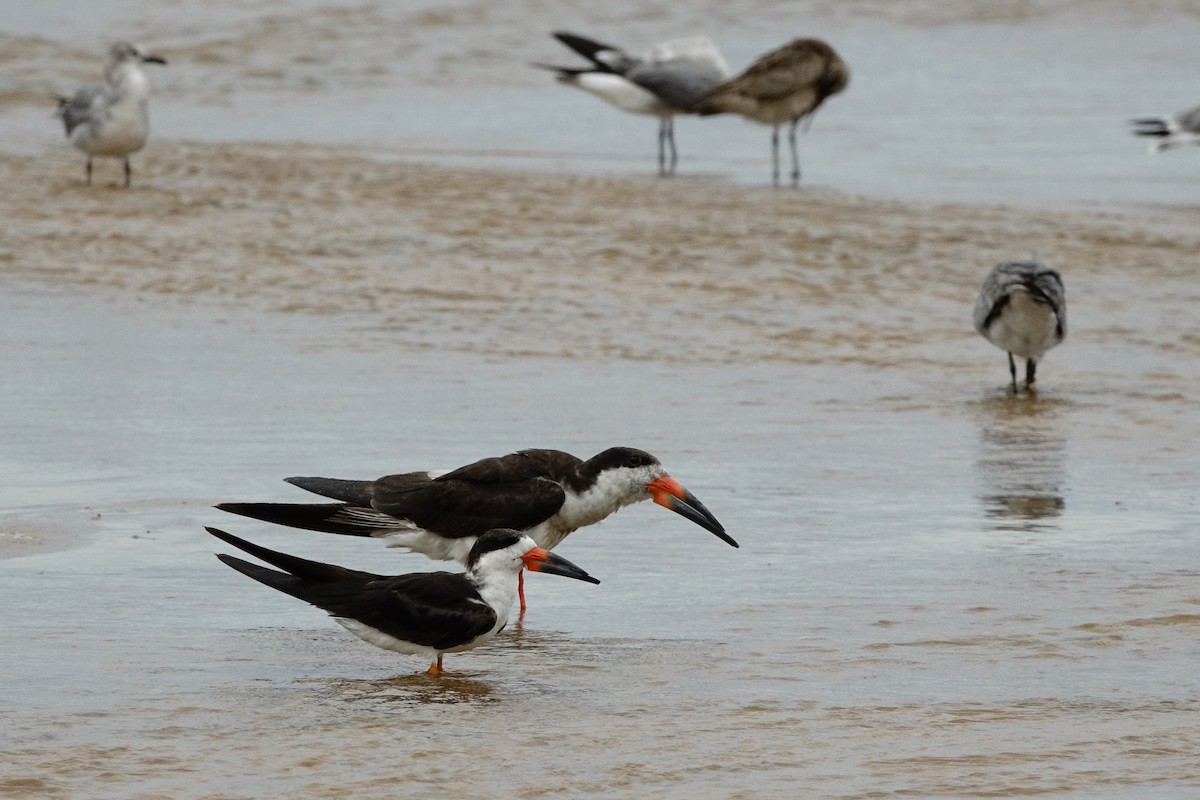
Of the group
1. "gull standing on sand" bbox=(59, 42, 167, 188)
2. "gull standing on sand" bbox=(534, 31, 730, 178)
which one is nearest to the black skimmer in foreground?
"gull standing on sand" bbox=(59, 42, 167, 188)

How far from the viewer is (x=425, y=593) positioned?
6.04 m

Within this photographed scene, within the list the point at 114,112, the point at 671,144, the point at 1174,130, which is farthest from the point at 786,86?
the point at 114,112

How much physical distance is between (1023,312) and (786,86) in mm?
8954

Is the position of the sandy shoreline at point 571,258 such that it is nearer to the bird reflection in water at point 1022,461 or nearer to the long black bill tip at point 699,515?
the bird reflection in water at point 1022,461

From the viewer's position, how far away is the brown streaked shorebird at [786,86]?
19.1 metres

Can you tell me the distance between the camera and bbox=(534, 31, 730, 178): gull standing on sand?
786 inches

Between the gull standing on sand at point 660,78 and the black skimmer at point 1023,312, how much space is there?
8.81 meters

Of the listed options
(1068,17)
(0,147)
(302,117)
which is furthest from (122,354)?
(1068,17)

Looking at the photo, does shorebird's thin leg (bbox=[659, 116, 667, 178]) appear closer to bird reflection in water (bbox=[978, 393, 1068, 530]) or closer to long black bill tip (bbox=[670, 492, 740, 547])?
bird reflection in water (bbox=[978, 393, 1068, 530])

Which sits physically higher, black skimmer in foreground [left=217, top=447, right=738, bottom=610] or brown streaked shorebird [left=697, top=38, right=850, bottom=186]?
brown streaked shorebird [left=697, top=38, right=850, bottom=186]

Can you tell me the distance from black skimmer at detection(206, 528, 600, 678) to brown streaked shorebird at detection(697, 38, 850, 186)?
13.1 meters

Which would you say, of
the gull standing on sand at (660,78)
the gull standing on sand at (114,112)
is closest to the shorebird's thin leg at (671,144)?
the gull standing on sand at (660,78)

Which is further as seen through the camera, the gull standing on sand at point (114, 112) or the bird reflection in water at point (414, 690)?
the gull standing on sand at point (114, 112)

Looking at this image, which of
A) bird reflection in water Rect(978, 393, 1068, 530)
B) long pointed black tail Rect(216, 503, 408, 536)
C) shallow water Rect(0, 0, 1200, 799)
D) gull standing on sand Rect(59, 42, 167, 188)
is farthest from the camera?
gull standing on sand Rect(59, 42, 167, 188)
